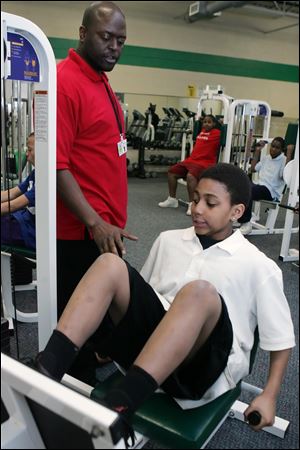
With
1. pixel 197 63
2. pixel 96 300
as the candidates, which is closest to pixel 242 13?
pixel 197 63

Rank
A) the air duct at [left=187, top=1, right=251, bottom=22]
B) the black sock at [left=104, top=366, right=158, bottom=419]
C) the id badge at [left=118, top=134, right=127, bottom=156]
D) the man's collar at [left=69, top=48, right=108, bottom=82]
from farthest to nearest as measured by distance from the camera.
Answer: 1. the air duct at [left=187, top=1, right=251, bottom=22]
2. the id badge at [left=118, top=134, right=127, bottom=156]
3. the man's collar at [left=69, top=48, right=108, bottom=82]
4. the black sock at [left=104, top=366, right=158, bottom=419]

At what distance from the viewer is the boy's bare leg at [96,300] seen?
1118 mm

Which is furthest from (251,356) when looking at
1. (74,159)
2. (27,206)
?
(27,206)

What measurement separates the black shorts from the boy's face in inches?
11.4

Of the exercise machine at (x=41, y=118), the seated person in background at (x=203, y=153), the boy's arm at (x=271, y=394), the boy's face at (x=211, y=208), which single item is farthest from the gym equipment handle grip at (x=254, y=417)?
the seated person in background at (x=203, y=153)

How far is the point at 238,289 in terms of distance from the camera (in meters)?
1.29

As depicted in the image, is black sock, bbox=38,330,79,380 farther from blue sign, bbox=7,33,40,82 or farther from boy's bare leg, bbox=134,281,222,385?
blue sign, bbox=7,33,40,82

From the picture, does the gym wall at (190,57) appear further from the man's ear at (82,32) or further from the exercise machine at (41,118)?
the exercise machine at (41,118)

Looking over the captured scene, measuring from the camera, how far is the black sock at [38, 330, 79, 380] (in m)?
1.03

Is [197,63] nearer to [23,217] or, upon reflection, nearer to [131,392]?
[23,217]

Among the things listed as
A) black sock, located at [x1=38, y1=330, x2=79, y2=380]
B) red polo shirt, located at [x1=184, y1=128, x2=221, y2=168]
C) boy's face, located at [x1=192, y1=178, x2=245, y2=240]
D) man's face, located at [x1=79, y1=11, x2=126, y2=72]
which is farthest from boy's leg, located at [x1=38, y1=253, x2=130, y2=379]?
red polo shirt, located at [x1=184, y1=128, x2=221, y2=168]

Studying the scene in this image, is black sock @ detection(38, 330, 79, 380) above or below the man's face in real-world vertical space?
below

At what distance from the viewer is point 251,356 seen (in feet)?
4.40

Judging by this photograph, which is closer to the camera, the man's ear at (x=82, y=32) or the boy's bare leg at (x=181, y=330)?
the boy's bare leg at (x=181, y=330)
